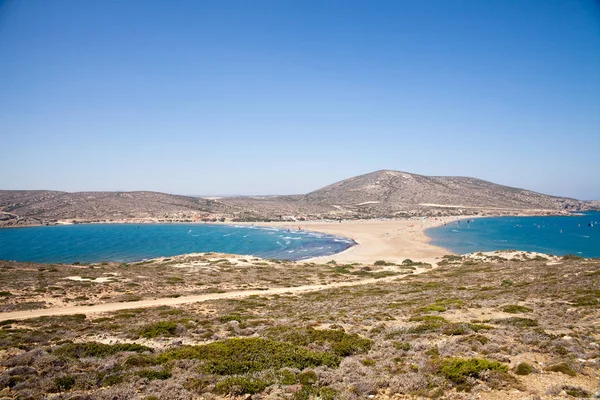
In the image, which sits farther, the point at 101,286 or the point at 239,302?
the point at 101,286

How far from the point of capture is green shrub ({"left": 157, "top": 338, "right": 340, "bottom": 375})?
10.2 m

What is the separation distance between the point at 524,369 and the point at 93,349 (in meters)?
15.4

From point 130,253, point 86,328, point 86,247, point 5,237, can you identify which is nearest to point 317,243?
point 130,253

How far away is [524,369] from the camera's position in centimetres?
874

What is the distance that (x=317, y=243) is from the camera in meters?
95.1

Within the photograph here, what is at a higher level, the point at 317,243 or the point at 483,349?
the point at 483,349

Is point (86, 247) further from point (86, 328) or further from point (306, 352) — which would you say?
point (306, 352)

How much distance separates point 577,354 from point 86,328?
→ 21.6 meters

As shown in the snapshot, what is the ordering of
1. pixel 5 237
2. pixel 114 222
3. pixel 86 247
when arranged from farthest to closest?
1. pixel 114 222
2. pixel 5 237
3. pixel 86 247

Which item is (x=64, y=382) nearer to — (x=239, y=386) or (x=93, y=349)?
(x=93, y=349)

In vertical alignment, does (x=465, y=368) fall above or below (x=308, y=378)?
above

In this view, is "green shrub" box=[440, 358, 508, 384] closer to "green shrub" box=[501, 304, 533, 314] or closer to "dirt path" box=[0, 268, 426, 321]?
"green shrub" box=[501, 304, 533, 314]

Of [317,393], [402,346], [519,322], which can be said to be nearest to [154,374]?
[317,393]

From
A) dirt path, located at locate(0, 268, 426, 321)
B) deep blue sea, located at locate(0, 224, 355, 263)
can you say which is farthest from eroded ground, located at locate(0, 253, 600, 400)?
deep blue sea, located at locate(0, 224, 355, 263)
